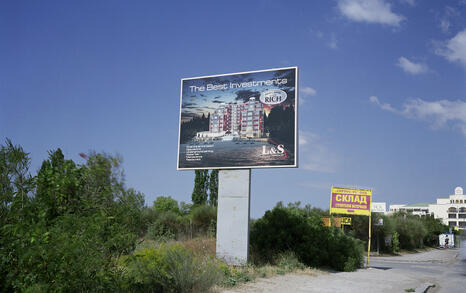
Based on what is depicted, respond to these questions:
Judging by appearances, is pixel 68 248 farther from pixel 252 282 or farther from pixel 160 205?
pixel 160 205

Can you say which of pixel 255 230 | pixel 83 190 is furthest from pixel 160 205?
pixel 83 190

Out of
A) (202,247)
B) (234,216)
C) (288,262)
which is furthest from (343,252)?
(202,247)

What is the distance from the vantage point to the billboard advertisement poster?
2166cm

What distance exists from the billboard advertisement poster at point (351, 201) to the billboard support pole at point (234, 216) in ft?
27.4

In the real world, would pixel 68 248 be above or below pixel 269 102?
below

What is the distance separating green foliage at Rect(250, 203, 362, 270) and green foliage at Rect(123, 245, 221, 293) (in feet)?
23.3

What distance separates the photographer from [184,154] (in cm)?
1609

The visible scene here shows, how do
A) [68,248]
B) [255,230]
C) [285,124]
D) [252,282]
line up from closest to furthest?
[68,248] < [252,282] < [285,124] < [255,230]

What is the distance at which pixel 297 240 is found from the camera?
17094mm

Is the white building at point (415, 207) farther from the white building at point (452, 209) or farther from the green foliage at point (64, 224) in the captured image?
the green foliage at point (64, 224)

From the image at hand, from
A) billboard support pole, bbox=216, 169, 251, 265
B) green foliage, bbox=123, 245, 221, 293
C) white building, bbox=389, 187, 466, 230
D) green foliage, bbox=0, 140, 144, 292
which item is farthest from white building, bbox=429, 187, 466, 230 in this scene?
green foliage, bbox=0, 140, 144, 292

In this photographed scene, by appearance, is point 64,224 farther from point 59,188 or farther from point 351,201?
point 351,201

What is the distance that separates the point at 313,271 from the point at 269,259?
5.75ft

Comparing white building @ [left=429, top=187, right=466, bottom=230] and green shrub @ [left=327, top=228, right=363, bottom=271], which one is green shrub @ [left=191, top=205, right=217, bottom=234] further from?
white building @ [left=429, top=187, right=466, bottom=230]
